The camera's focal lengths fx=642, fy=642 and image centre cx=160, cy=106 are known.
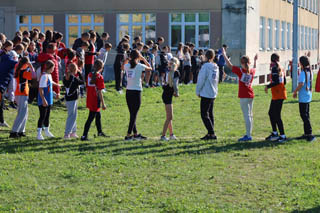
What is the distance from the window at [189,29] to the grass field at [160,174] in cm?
1982

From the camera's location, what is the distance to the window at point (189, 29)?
115ft

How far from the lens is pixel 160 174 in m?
9.97

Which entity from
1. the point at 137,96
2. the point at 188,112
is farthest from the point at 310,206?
the point at 188,112

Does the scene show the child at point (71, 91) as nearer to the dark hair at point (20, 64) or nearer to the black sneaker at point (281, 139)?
the dark hair at point (20, 64)

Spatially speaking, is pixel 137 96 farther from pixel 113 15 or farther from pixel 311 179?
pixel 113 15

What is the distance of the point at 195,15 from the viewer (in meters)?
35.2

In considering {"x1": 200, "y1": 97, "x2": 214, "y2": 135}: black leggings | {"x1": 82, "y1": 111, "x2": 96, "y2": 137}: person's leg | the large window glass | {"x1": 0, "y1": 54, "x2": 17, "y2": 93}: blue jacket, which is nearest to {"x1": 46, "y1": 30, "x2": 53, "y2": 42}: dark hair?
{"x1": 0, "y1": 54, "x2": 17, "y2": 93}: blue jacket

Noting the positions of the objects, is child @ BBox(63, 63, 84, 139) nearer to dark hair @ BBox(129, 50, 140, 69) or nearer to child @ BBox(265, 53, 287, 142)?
dark hair @ BBox(129, 50, 140, 69)

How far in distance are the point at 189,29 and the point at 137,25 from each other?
289 centimetres

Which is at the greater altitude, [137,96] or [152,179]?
[137,96]

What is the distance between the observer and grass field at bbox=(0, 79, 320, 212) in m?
8.24

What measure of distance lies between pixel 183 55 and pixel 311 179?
742 inches

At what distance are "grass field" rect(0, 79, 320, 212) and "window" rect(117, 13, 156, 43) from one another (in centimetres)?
1996

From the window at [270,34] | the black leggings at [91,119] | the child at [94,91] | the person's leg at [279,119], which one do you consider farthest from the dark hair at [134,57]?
the window at [270,34]
